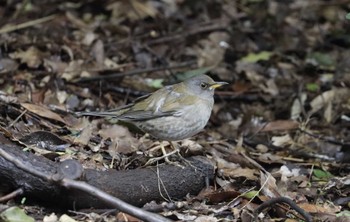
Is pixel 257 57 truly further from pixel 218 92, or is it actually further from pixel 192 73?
pixel 192 73

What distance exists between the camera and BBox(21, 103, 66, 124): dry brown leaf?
6.45m

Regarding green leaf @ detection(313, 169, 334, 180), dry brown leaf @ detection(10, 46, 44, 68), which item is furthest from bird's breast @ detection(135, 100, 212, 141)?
dry brown leaf @ detection(10, 46, 44, 68)

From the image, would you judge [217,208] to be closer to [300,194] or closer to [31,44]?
[300,194]

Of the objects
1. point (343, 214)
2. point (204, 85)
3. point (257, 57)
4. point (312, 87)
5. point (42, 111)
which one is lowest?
point (312, 87)

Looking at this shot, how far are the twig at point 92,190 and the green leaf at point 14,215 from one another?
0.92ft

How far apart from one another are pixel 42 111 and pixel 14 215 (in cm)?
243

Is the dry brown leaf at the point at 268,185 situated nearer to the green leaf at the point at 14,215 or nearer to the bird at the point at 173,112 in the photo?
the bird at the point at 173,112

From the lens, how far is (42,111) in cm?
654

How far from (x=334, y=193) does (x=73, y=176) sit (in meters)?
2.63

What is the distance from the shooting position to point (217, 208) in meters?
5.17

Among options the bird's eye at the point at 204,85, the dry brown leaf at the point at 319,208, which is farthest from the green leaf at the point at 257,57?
the dry brown leaf at the point at 319,208

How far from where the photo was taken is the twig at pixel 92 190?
4.25 metres

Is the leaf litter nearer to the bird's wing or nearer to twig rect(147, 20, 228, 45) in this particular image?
twig rect(147, 20, 228, 45)

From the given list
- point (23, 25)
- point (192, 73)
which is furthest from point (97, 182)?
point (23, 25)
